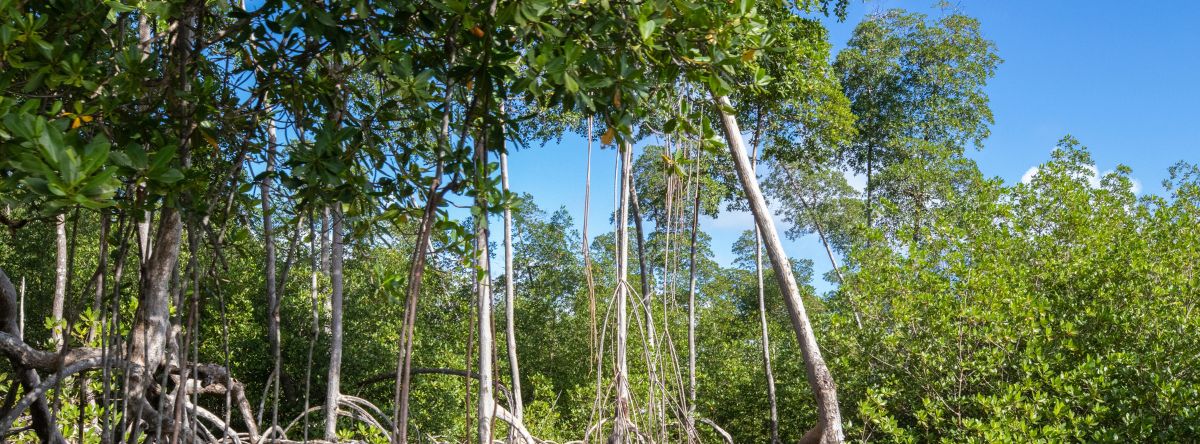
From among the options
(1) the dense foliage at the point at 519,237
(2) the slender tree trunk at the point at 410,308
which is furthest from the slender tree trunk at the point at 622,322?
(2) the slender tree trunk at the point at 410,308

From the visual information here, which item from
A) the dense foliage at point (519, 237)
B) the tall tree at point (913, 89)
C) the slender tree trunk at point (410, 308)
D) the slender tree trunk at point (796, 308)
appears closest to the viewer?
the slender tree trunk at point (410, 308)

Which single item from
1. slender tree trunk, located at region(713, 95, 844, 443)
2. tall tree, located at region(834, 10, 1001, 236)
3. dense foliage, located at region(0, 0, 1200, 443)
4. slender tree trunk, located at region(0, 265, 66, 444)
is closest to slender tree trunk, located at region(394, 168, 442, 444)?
dense foliage, located at region(0, 0, 1200, 443)

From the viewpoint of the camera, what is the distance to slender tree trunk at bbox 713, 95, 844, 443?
3.57 metres

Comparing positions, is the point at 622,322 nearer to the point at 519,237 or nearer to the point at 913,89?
the point at 519,237

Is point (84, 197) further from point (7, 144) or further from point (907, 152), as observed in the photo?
point (907, 152)

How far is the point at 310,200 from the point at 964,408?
4.41 m

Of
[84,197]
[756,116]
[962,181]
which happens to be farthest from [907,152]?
[84,197]

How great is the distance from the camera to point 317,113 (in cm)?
191

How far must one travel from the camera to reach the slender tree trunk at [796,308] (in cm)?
357

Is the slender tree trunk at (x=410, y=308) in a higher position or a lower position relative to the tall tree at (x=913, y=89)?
lower

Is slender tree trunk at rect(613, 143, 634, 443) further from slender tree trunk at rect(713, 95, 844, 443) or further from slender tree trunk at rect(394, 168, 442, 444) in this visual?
slender tree trunk at rect(394, 168, 442, 444)

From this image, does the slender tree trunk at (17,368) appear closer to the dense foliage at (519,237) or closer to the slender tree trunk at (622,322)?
the dense foliage at (519,237)

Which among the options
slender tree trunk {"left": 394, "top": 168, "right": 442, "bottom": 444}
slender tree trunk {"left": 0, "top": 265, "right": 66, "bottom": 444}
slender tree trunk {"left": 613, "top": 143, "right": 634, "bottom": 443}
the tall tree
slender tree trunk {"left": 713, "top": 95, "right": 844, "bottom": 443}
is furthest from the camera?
the tall tree

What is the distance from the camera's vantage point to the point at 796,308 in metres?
3.68
